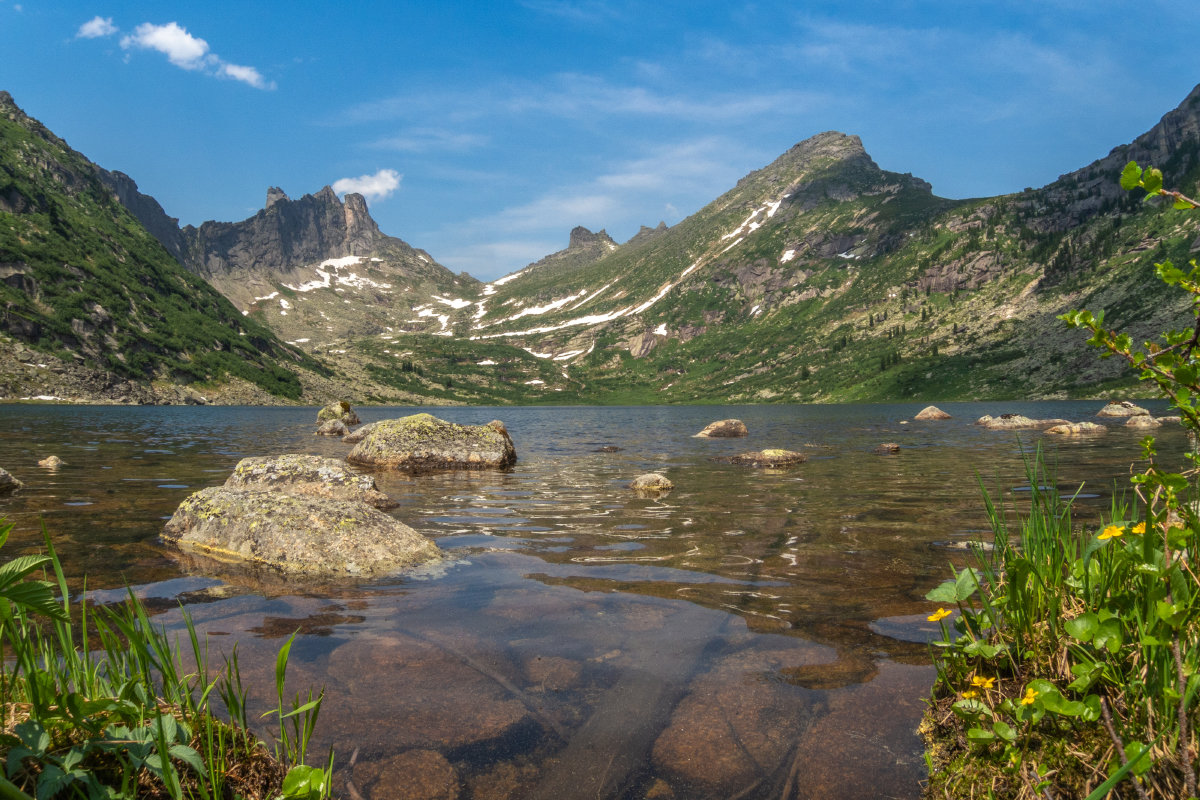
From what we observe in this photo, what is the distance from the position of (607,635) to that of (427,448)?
66.3ft

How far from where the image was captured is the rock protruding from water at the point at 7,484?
51.3ft

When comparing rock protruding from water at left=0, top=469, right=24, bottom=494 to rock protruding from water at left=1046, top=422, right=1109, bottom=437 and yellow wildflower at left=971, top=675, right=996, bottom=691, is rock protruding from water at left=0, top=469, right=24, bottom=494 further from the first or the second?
rock protruding from water at left=1046, top=422, right=1109, bottom=437

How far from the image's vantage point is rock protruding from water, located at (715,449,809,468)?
24.8m

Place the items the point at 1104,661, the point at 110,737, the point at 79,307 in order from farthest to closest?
the point at 79,307 → the point at 1104,661 → the point at 110,737

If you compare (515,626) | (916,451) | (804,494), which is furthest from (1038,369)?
(515,626)

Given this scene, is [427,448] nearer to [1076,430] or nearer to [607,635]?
[607,635]

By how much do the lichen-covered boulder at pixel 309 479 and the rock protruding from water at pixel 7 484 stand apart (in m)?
5.89

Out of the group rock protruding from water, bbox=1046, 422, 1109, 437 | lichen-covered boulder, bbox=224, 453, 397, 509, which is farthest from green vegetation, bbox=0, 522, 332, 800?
rock protruding from water, bbox=1046, 422, 1109, 437

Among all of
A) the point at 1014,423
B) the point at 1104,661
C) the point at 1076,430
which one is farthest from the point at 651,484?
the point at 1014,423

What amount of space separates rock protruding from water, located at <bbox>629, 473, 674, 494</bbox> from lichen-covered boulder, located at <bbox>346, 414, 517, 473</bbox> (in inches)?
336

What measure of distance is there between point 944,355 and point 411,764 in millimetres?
225436

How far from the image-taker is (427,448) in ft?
83.5

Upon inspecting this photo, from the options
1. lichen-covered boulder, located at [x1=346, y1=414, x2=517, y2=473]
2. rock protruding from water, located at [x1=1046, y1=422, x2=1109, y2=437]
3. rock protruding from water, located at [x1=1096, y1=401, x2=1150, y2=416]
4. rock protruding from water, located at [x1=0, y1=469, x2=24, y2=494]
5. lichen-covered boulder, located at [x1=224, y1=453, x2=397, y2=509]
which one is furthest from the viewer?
rock protruding from water, located at [x1=1096, y1=401, x2=1150, y2=416]

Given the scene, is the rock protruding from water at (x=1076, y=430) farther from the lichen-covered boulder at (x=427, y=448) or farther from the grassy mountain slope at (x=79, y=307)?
the grassy mountain slope at (x=79, y=307)
